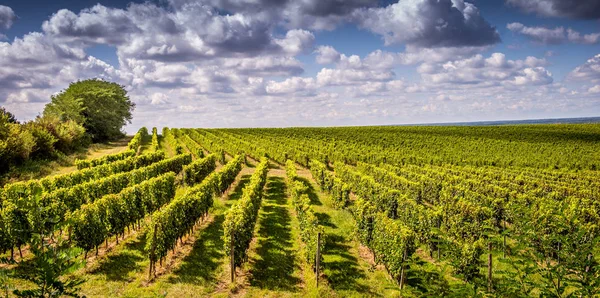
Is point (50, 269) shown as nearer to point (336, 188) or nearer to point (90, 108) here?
point (336, 188)

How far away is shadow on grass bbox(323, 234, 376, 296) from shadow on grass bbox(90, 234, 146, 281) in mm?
7965

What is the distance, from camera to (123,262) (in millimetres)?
14727

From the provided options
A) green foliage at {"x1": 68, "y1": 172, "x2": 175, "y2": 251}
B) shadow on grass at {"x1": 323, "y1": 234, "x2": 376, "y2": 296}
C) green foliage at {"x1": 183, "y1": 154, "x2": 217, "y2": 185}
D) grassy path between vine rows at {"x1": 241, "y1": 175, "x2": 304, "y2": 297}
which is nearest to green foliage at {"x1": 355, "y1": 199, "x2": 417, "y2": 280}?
shadow on grass at {"x1": 323, "y1": 234, "x2": 376, "y2": 296}

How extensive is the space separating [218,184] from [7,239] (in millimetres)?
12775

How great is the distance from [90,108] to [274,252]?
58764 mm

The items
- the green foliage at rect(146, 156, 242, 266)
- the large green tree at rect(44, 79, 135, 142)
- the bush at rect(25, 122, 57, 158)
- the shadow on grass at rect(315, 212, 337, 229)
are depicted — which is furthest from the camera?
the large green tree at rect(44, 79, 135, 142)

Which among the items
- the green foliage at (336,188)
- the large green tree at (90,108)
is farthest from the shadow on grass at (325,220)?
the large green tree at (90,108)

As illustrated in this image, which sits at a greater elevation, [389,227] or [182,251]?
[389,227]

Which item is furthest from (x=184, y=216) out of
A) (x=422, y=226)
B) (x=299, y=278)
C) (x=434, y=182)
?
(x=434, y=182)

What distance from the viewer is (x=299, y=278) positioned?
14016mm

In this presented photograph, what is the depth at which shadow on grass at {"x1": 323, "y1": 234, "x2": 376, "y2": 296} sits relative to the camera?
44.0 ft

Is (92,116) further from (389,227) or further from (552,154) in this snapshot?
(552,154)

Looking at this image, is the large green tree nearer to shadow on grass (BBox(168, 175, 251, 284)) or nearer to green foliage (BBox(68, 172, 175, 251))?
green foliage (BBox(68, 172, 175, 251))

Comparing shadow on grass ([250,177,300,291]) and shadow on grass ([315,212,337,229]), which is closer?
shadow on grass ([250,177,300,291])
